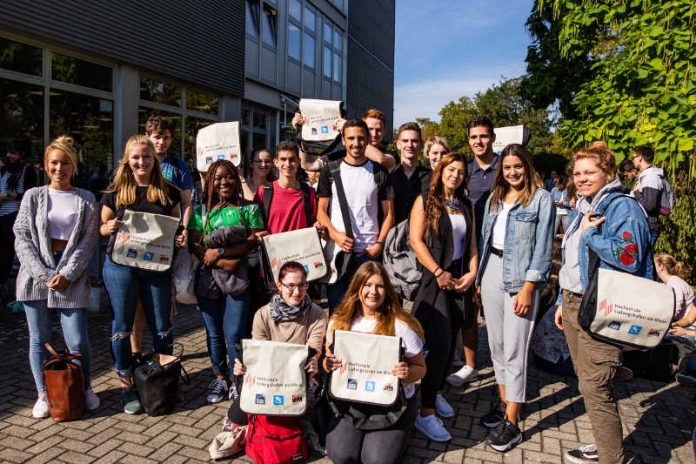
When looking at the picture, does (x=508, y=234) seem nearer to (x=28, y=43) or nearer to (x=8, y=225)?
(x=8, y=225)

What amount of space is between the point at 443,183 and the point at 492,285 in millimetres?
840

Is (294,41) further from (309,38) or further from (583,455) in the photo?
(583,455)

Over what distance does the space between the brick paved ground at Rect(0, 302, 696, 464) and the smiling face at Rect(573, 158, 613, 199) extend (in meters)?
1.83

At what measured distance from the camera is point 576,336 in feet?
11.6

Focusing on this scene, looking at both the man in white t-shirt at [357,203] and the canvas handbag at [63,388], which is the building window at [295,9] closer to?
the man in white t-shirt at [357,203]

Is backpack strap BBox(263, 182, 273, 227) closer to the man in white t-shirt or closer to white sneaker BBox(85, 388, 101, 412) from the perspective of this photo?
the man in white t-shirt

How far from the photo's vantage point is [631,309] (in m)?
3.07

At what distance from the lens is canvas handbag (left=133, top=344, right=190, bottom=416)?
164 inches

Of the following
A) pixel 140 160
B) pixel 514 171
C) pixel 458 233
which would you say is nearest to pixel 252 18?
pixel 140 160

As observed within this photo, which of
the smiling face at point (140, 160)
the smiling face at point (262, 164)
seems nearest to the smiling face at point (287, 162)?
the smiling face at point (140, 160)

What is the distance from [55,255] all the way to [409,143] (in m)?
2.99

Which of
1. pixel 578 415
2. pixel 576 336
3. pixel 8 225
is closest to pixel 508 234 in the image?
pixel 576 336

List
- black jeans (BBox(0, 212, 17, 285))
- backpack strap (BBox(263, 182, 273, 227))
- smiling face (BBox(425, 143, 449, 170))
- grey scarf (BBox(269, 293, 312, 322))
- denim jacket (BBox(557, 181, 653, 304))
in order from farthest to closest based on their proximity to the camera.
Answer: black jeans (BBox(0, 212, 17, 285)) < smiling face (BBox(425, 143, 449, 170)) < backpack strap (BBox(263, 182, 273, 227)) < grey scarf (BBox(269, 293, 312, 322)) < denim jacket (BBox(557, 181, 653, 304))

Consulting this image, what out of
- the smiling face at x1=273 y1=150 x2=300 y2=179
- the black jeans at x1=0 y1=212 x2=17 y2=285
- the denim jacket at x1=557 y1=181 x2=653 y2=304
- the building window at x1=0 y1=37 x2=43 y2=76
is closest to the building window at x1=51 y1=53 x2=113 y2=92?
the building window at x1=0 y1=37 x2=43 y2=76
